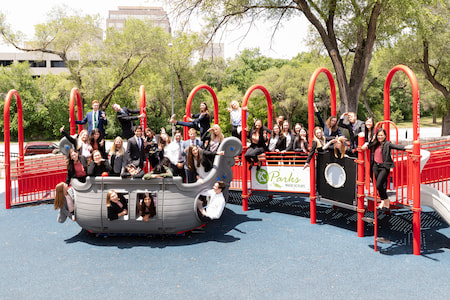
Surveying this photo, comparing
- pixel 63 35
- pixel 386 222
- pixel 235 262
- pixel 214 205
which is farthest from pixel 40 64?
pixel 235 262

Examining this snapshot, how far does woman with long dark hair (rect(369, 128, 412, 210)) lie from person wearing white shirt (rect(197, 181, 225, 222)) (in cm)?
307

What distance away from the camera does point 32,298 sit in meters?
5.65

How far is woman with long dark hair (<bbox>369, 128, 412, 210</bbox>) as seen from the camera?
7.43m

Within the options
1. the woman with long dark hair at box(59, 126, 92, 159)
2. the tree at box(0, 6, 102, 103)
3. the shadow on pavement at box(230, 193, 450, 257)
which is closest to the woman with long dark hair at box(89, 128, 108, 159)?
the woman with long dark hair at box(59, 126, 92, 159)

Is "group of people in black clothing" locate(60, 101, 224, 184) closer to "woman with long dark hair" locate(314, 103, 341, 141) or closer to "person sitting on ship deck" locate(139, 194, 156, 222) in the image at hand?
"person sitting on ship deck" locate(139, 194, 156, 222)

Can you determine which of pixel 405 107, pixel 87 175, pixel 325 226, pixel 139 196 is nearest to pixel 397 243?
pixel 325 226

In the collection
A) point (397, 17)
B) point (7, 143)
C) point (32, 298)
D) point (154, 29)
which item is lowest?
point (32, 298)

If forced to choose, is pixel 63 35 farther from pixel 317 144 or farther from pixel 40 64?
pixel 40 64

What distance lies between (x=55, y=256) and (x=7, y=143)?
17.7 feet

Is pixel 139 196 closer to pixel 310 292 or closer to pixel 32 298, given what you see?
pixel 32 298

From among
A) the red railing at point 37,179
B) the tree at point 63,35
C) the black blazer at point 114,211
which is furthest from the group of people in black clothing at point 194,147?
the tree at point 63,35

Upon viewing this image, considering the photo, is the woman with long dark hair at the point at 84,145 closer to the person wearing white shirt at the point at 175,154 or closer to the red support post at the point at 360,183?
the person wearing white shirt at the point at 175,154

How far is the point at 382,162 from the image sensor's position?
7.52 m

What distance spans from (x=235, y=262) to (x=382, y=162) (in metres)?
3.39
